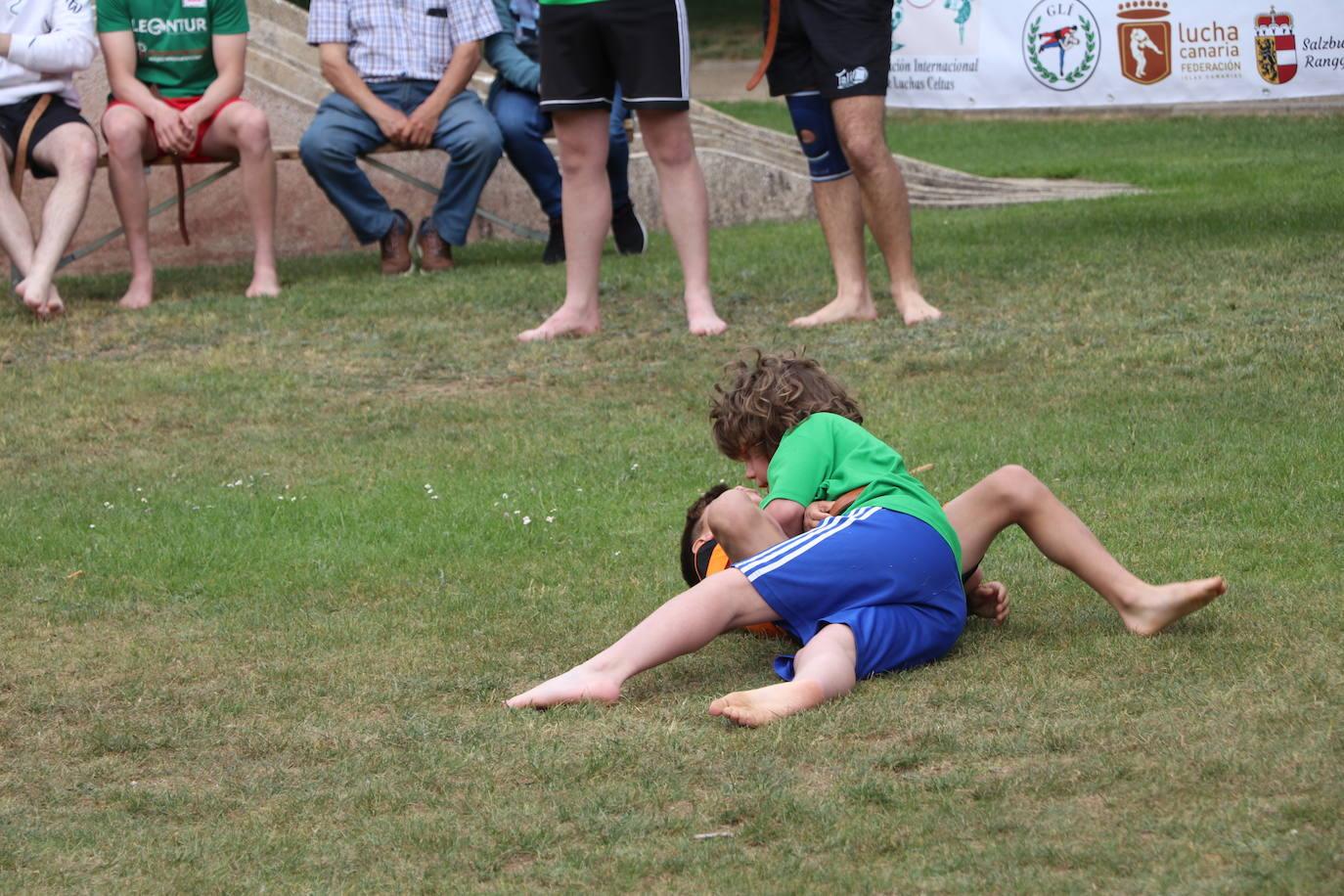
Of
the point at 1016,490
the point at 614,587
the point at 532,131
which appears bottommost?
the point at 614,587

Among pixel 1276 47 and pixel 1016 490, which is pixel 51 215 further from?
pixel 1276 47

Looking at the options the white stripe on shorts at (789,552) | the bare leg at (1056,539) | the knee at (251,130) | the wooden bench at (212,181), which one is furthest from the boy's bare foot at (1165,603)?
the wooden bench at (212,181)

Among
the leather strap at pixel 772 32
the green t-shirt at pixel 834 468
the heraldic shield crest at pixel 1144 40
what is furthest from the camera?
the heraldic shield crest at pixel 1144 40

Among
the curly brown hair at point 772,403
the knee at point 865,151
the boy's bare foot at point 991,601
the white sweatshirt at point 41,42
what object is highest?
the white sweatshirt at point 41,42

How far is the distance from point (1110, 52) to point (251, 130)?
424 cm

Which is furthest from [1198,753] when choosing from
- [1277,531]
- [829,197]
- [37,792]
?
[829,197]

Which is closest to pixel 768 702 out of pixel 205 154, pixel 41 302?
pixel 41 302

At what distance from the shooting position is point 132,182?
8.61 meters

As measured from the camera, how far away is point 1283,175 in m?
11.1

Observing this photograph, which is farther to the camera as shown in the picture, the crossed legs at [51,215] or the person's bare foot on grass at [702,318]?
the crossed legs at [51,215]

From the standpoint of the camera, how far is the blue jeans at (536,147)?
9711mm

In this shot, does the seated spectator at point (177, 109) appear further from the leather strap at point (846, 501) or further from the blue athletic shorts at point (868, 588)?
the blue athletic shorts at point (868, 588)

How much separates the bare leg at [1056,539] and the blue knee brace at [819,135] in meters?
3.56

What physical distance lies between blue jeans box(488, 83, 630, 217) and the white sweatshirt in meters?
2.20
